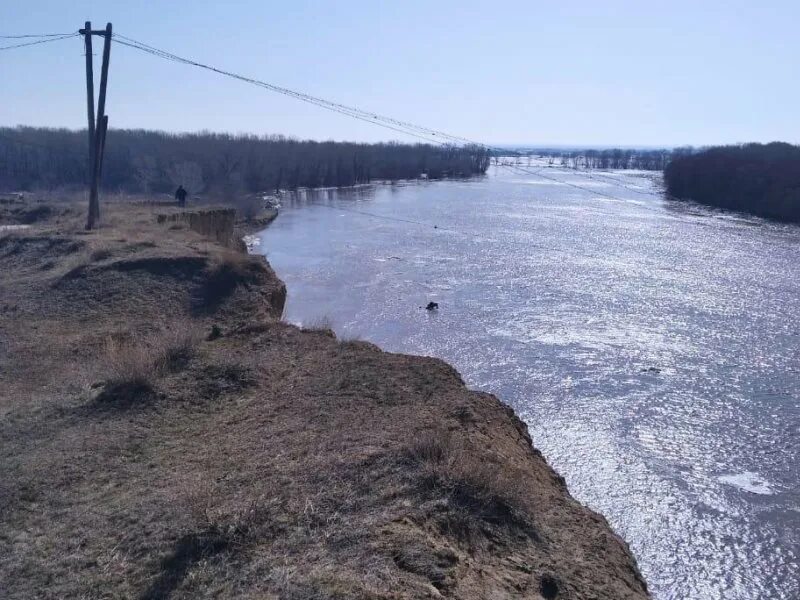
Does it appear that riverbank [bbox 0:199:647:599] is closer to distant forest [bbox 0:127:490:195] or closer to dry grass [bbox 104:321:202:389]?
dry grass [bbox 104:321:202:389]

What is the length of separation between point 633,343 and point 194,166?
4798 centimetres

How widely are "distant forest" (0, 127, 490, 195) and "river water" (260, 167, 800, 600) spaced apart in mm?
12863

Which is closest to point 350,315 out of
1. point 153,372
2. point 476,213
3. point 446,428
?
point 153,372

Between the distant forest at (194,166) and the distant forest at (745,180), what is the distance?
1533 cm

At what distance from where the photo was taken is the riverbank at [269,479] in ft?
16.9

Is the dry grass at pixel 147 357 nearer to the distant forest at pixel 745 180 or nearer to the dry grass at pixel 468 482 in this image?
the dry grass at pixel 468 482

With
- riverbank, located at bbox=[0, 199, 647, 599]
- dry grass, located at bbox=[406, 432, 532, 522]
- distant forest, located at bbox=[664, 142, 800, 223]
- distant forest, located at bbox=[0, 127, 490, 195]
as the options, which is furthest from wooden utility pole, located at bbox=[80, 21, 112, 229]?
distant forest, located at bbox=[664, 142, 800, 223]

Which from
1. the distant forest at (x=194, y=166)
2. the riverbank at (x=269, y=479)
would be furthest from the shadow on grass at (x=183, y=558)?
the distant forest at (x=194, y=166)

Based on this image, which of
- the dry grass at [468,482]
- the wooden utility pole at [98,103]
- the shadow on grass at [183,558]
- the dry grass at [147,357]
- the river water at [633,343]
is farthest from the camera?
the wooden utility pole at [98,103]

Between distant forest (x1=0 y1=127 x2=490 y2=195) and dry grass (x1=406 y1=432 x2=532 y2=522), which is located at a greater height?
distant forest (x1=0 y1=127 x2=490 y2=195)

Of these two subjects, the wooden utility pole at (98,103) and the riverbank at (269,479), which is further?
the wooden utility pole at (98,103)

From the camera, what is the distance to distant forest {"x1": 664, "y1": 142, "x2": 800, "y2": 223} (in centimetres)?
4378

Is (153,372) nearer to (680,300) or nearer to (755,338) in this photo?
(755,338)

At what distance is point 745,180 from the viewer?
48.3 meters
